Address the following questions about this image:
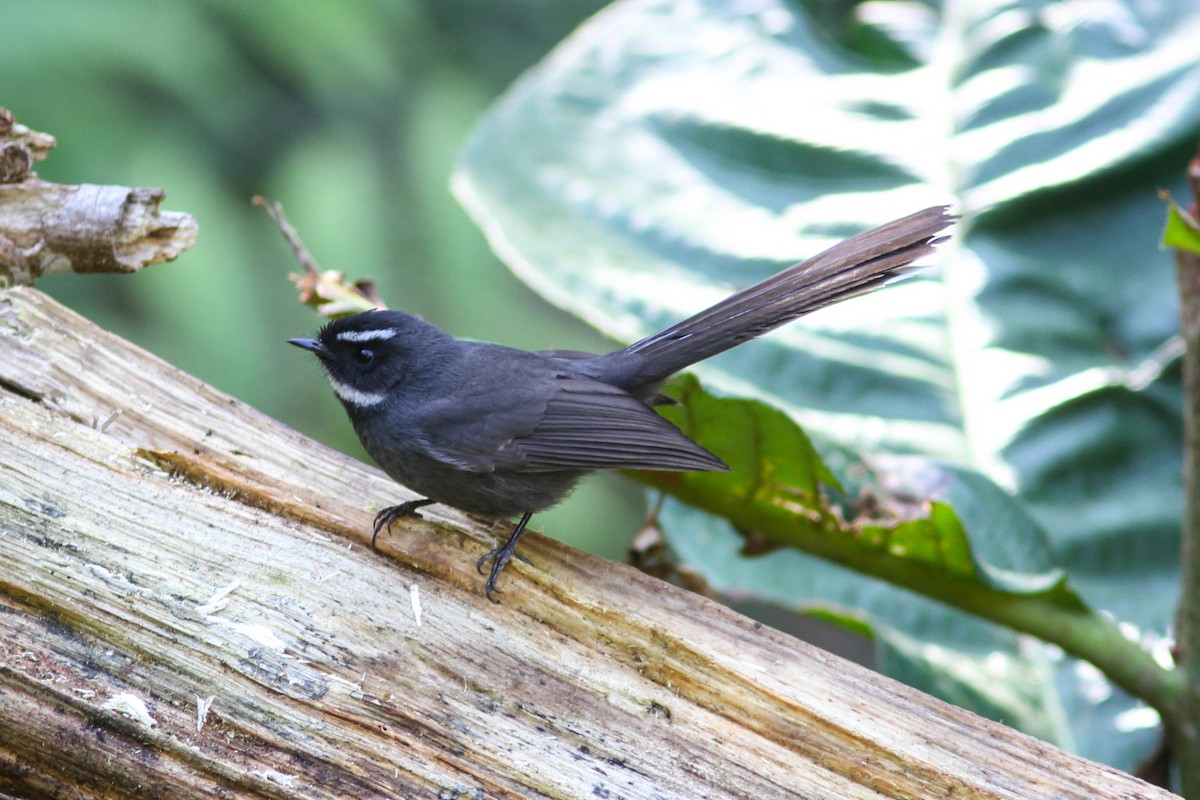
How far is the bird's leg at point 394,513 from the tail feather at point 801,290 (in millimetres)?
793

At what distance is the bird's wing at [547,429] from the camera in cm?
313

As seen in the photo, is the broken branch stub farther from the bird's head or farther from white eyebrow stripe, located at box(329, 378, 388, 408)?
white eyebrow stripe, located at box(329, 378, 388, 408)

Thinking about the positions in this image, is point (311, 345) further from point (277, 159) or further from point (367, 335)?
point (277, 159)

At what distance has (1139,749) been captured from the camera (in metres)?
3.36

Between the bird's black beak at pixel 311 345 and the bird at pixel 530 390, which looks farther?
the bird's black beak at pixel 311 345

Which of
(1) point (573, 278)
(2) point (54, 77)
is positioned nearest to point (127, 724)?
(1) point (573, 278)

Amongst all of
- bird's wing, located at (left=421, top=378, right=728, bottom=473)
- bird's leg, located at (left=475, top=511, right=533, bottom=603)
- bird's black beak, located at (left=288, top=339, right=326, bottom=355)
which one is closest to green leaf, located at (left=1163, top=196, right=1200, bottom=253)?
bird's wing, located at (left=421, top=378, right=728, bottom=473)

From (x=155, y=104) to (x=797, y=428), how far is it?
4.63m

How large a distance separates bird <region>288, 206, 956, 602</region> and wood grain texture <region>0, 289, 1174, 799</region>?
0.99 ft

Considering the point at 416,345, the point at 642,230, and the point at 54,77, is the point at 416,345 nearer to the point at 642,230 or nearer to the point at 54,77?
the point at 642,230

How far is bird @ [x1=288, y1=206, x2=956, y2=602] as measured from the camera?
123 inches

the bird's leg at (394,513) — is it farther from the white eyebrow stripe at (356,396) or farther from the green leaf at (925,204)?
the green leaf at (925,204)

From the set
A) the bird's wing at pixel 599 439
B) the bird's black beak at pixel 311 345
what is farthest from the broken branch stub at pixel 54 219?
the bird's wing at pixel 599 439

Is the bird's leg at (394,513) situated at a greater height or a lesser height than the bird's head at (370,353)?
lesser
